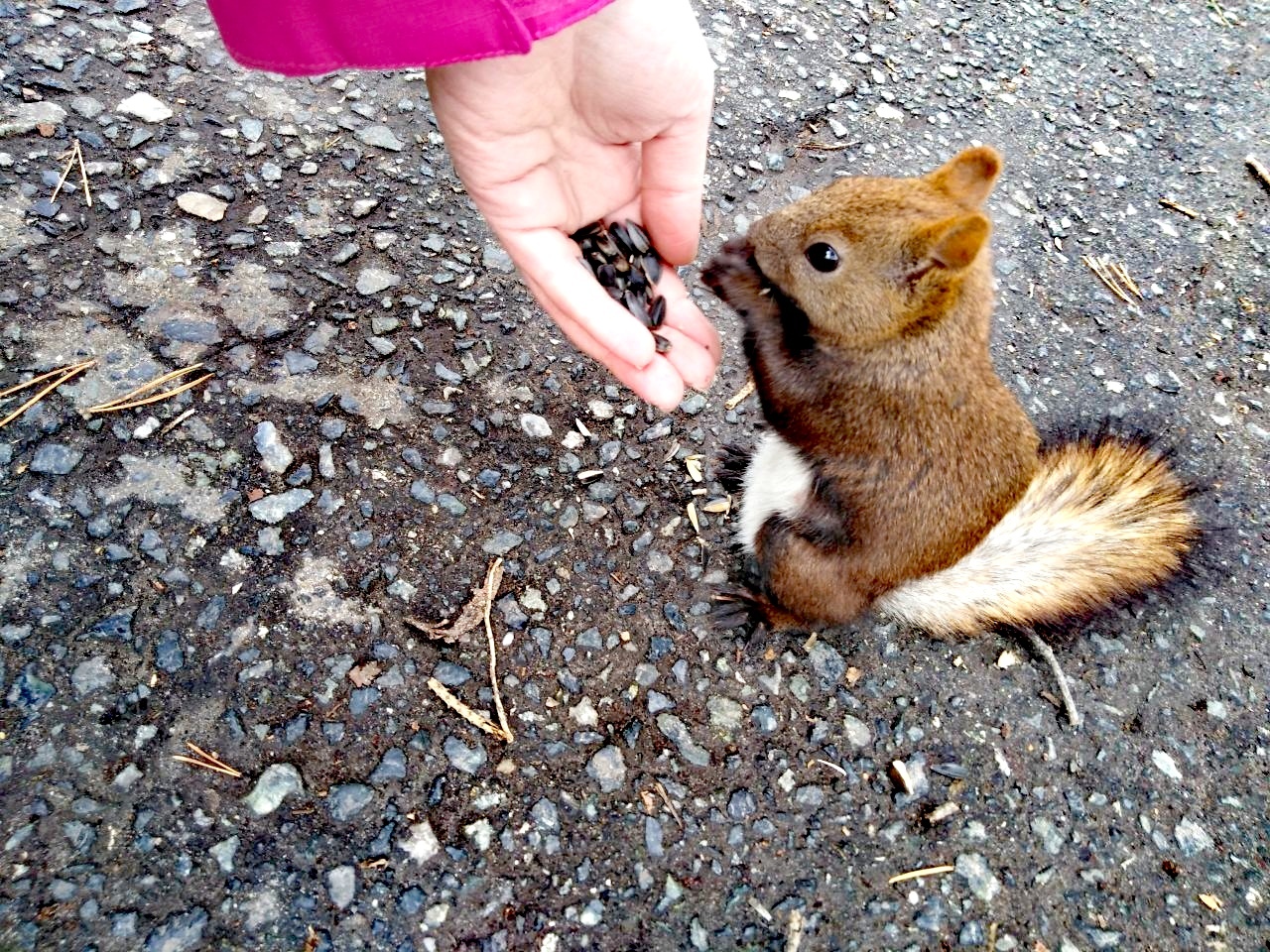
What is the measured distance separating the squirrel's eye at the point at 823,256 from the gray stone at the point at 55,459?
1.48 m

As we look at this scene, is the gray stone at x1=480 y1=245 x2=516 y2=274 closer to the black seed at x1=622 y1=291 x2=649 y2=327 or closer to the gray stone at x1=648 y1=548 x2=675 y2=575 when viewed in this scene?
the black seed at x1=622 y1=291 x2=649 y2=327

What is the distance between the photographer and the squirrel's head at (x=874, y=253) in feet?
5.20

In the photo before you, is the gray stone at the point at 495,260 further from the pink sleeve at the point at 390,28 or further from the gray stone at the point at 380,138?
the pink sleeve at the point at 390,28

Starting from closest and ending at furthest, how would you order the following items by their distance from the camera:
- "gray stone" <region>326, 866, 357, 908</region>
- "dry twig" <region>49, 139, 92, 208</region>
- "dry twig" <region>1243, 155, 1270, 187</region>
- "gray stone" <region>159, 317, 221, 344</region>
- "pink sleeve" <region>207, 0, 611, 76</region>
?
1. "pink sleeve" <region>207, 0, 611, 76</region>
2. "gray stone" <region>326, 866, 357, 908</region>
3. "gray stone" <region>159, 317, 221, 344</region>
4. "dry twig" <region>49, 139, 92, 208</region>
5. "dry twig" <region>1243, 155, 1270, 187</region>

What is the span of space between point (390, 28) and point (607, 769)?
1290mm

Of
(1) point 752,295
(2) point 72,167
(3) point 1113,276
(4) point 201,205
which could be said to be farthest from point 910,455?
(2) point 72,167

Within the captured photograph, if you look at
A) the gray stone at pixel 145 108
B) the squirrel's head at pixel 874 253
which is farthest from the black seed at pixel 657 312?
the gray stone at pixel 145 108

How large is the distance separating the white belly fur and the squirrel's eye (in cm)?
36

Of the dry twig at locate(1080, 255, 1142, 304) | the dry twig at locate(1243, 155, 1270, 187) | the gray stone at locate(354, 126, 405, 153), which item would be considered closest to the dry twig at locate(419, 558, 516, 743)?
the gray stone at locate(354, 126, 405, 153)

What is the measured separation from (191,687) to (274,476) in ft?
1.49

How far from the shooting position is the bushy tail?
1.83m

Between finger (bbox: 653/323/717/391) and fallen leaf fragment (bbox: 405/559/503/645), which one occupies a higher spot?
finger (bbox: 653/323/717/391)

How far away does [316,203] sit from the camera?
89.7 inches

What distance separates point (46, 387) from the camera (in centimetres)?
185
